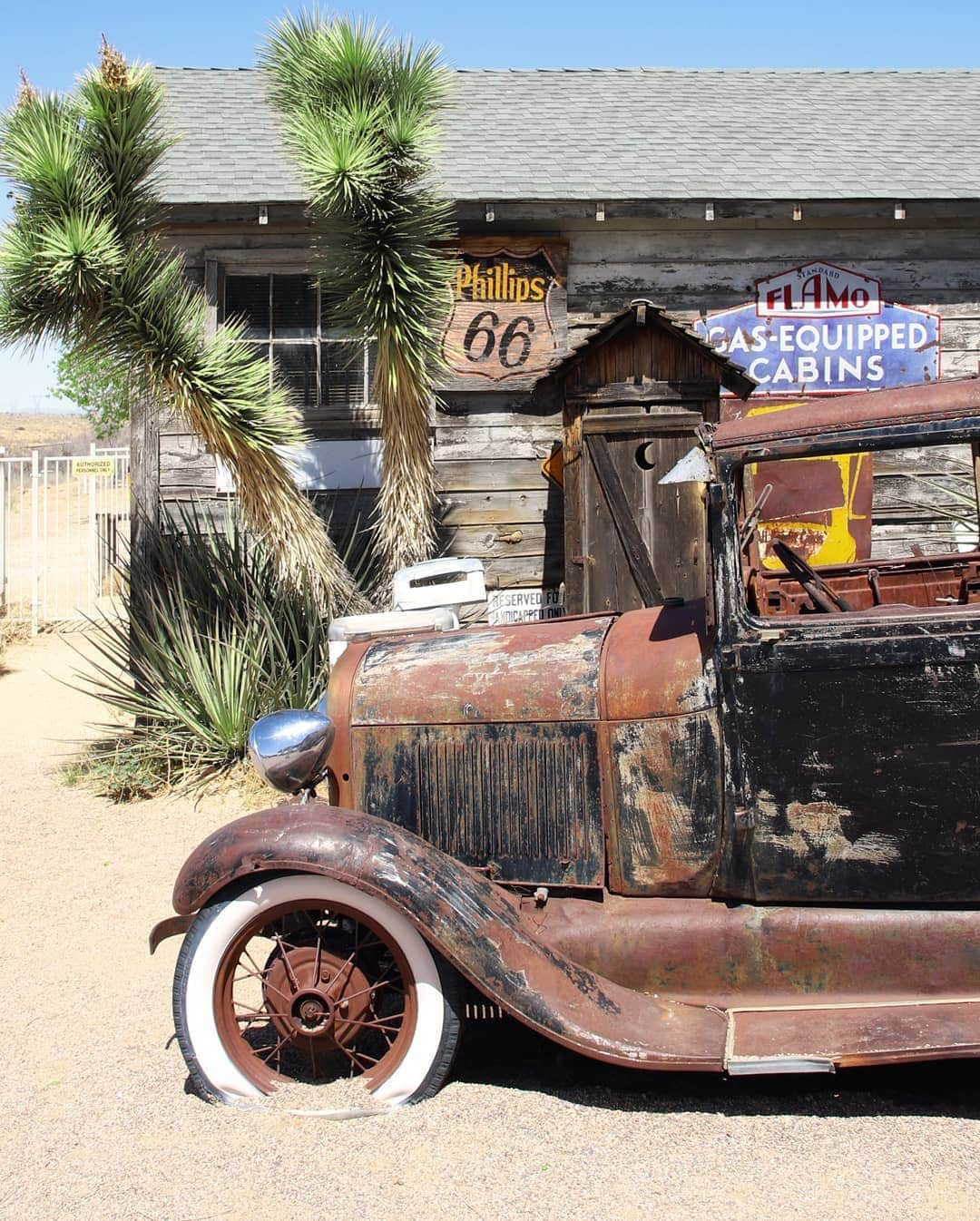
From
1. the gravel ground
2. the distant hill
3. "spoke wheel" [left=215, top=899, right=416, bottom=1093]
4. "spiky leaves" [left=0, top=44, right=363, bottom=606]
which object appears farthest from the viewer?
the distant hill

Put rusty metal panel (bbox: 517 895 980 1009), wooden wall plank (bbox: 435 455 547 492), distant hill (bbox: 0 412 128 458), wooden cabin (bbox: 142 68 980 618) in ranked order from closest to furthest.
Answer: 1. rusty metal panel (bbox: 517 895 980 1009)
2. wooden cabin (bbox: 142 68 980 618)
3. wooden wall plank (bbox: 435 455 547 492)
4. distant hill (bbox: 0 412 128 458)

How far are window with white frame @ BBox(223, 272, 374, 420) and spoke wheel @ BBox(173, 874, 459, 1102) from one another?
Answer: 5860 mm

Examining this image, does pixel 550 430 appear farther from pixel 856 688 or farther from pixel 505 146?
pixel 856 688

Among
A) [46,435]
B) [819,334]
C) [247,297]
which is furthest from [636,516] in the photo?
[46,435]

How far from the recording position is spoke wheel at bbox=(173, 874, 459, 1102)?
3400 mm

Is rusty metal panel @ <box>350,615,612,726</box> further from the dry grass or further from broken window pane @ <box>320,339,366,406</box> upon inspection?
the dry grass

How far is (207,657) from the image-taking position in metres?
7.47

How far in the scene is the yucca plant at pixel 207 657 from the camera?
7.31 meters

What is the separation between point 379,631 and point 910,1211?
270 centimetres

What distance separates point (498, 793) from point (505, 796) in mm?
23

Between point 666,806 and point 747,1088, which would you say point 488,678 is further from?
point 747,1088

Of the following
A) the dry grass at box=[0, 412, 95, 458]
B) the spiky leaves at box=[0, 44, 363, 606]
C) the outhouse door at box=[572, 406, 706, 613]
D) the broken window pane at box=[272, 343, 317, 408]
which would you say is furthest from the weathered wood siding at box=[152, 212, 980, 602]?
the dry grass at box=[0, 412, 95, 458]

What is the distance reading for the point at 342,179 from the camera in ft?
23.1

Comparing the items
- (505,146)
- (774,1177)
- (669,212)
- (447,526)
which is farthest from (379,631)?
(505,146)
